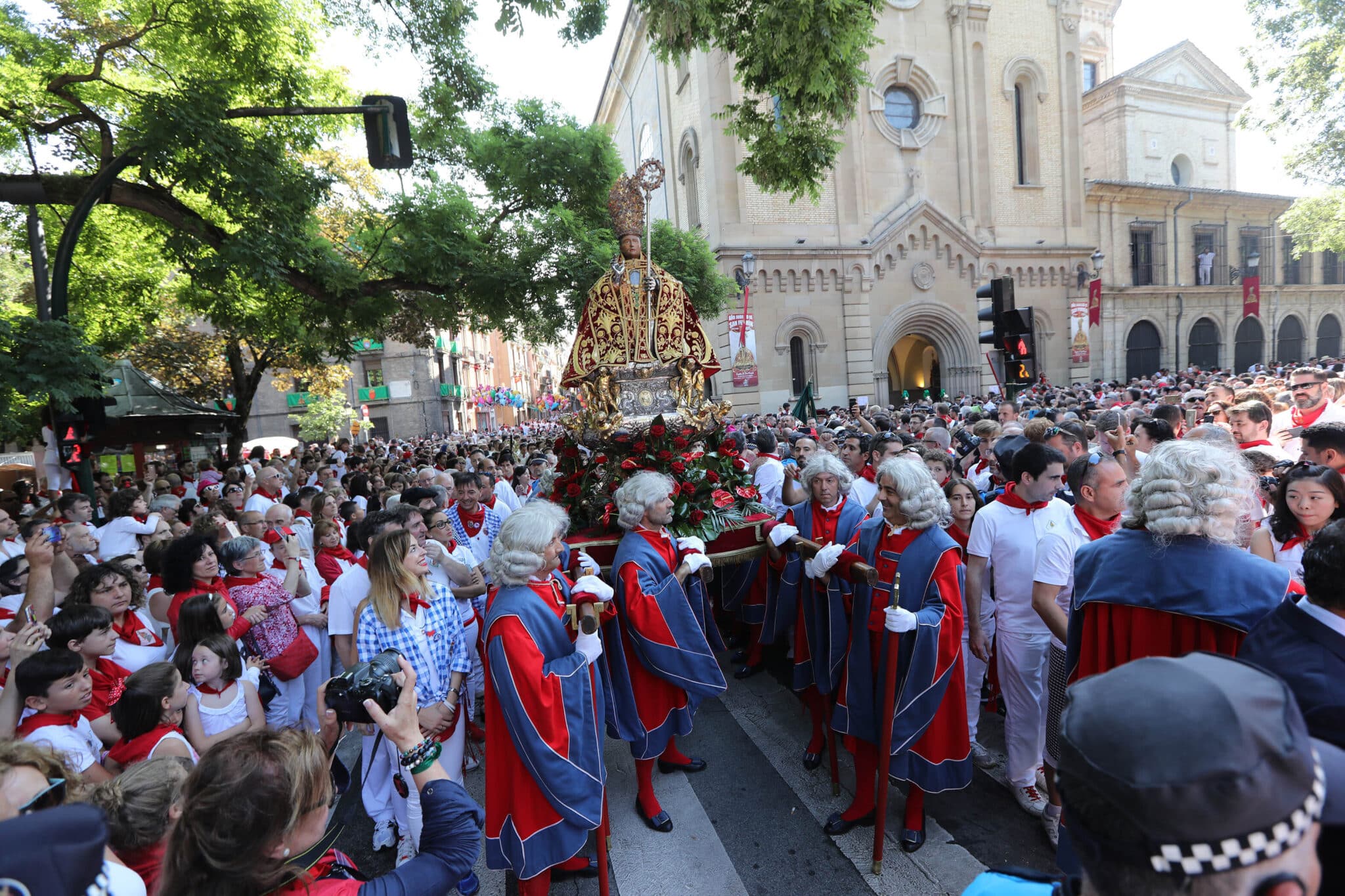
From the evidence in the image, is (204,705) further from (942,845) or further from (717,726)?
(942,845)

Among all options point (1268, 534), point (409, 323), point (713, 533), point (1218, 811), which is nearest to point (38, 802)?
point (1218, 811)

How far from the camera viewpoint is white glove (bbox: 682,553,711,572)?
13.4 ft

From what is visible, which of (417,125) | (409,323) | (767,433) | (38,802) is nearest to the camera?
(38,802)

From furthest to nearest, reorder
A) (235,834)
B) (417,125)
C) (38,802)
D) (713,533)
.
Result: (417,125) < (713,533) < (38,802) < (235,834)

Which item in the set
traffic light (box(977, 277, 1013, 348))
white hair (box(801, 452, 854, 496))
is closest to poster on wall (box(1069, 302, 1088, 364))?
traffic light (box(977, 277, 1013, 348))

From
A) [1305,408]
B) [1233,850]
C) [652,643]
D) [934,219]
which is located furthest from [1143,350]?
[1233,850]

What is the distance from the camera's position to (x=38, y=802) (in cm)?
179

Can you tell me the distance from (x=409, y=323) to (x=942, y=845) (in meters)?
14.3

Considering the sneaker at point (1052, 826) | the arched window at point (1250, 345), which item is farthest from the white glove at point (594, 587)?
the arched window at point (1250, 345)

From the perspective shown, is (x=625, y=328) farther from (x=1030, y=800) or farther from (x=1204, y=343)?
(x=1204, y=343)

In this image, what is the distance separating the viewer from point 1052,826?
3494 millimetres

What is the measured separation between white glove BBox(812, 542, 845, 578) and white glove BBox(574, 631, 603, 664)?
1.40 meters

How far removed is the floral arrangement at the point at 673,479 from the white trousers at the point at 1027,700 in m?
2.14

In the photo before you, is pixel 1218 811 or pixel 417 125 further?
pixel 417 125
